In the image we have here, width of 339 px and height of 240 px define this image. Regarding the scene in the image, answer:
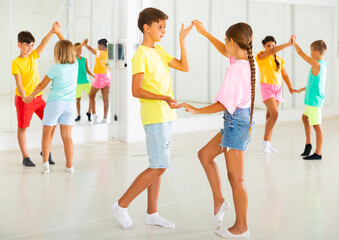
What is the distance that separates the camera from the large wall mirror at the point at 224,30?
355 inches

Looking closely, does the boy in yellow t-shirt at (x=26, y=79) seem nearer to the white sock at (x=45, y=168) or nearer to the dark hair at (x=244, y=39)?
the white sock at (x=45, y=168)

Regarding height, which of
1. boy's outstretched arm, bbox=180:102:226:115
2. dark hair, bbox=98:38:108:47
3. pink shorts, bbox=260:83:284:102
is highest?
dark hair, bbox=98:38:108:47

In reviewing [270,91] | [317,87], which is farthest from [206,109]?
[270,91]

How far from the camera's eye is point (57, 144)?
25.5 ft

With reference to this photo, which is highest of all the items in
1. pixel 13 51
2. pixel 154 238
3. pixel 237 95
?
pixel 13 51

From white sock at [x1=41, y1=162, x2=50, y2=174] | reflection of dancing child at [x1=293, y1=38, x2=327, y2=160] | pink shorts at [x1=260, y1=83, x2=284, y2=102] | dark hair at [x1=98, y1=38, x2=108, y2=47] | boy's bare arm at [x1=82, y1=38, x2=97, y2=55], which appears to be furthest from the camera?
dark hair at [x1=98, y1=38, x2=108, y2=47]

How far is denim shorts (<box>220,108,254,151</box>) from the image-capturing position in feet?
12.9

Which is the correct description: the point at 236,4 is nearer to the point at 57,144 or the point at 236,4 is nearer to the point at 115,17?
the point at 115,17

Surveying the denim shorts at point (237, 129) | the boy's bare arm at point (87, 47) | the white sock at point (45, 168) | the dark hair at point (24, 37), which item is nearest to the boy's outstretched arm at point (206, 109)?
the denim shorts at point (237, 129)

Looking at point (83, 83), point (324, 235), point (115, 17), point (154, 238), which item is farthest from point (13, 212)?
point (115, 17)

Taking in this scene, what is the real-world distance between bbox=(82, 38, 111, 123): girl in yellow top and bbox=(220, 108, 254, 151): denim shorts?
434cm

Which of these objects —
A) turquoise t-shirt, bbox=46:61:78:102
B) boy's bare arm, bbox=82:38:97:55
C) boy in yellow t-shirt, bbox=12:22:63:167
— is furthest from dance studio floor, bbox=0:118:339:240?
boy's bare arm, bbox=82:38:97:55

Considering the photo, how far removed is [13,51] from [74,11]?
1.03m

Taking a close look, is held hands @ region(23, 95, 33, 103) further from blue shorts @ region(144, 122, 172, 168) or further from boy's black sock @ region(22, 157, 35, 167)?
blue shorts @ region(144, 122, 172, 168)
